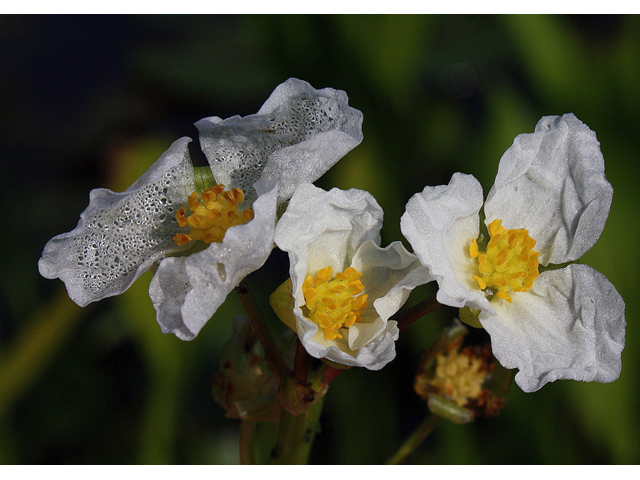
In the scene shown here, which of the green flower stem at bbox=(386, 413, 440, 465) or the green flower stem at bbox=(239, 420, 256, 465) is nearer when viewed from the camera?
the green flower stem at bbox=(239, 420, 256, 465)

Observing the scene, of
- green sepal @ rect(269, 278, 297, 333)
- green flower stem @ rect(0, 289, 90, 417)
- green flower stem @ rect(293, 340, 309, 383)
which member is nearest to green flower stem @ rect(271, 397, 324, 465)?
green flower stem @ rect(293, 340, 309, 383)

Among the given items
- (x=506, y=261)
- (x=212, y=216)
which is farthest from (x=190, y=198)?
(x=506, y=261)

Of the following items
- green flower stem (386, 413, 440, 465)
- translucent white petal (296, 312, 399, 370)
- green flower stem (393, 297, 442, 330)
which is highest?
translucent white petal (296, 312, 399, 370)

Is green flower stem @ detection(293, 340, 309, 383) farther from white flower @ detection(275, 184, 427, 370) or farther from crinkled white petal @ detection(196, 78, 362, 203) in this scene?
crinkled white petal @ detection(196, 78, 362, 203)

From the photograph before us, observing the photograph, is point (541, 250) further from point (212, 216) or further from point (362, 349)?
point (212, 216)

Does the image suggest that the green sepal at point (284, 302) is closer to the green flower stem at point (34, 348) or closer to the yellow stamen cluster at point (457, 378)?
the yellow stamen cluster at point (457, 378)

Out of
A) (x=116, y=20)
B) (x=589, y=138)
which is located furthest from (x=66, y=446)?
(x=116, y=20)
